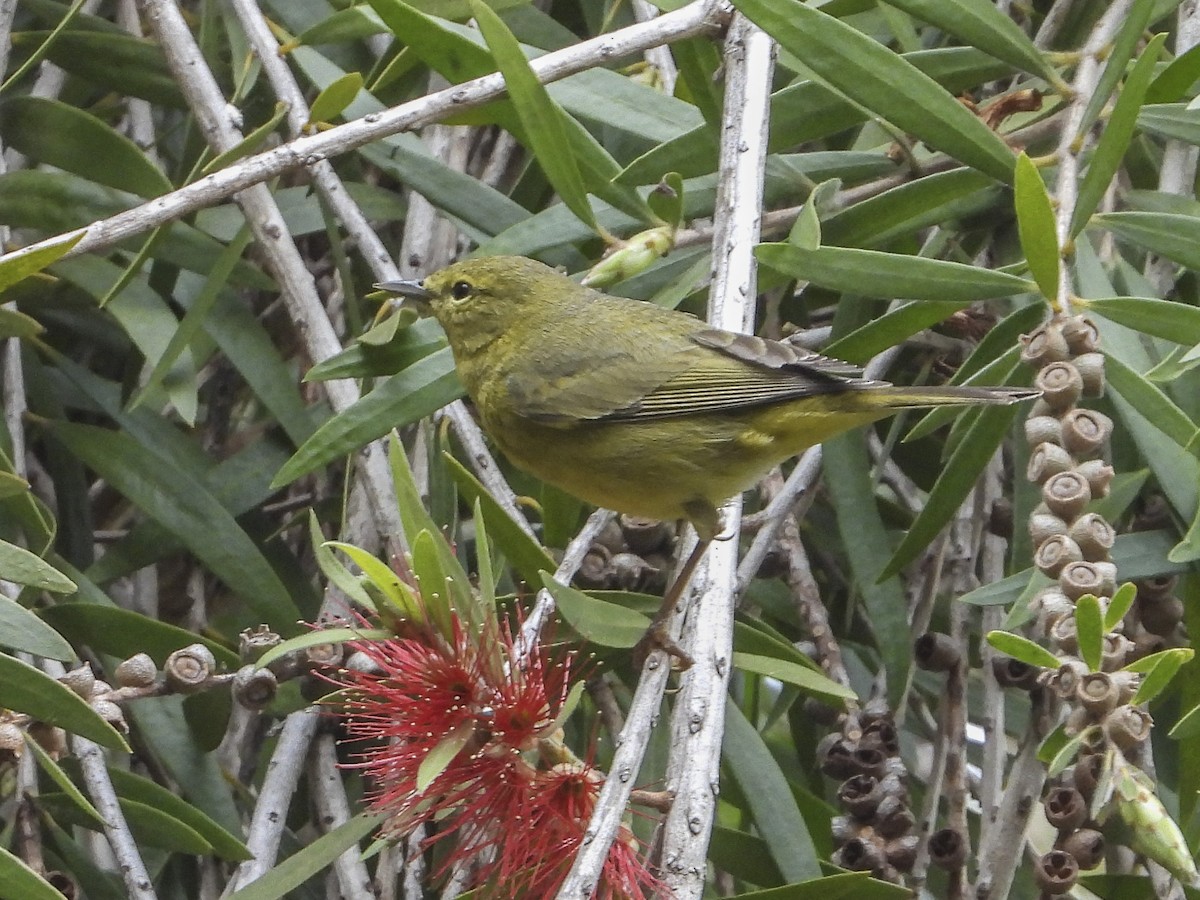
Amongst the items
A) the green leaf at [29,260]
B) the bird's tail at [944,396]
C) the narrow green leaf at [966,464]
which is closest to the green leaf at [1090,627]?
the bird's tail at [944,396]

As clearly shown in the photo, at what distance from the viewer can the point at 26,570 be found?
1.94 m

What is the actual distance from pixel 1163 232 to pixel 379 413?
1259mm

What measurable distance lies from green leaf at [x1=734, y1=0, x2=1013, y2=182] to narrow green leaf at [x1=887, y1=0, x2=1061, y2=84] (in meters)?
0.14

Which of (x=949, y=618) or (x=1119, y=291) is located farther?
(x=949, y=618)

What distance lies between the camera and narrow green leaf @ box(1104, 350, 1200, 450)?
81.3 inches

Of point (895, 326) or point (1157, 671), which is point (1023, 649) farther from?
point (895, 326)

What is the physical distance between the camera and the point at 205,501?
8.77ft

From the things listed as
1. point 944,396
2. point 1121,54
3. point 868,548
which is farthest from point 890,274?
point 868,548

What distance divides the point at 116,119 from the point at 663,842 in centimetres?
249

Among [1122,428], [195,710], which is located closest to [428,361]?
[195,710]

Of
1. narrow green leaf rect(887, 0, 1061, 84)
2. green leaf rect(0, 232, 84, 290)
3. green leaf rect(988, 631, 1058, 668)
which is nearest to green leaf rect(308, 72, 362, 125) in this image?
green leaf rect(0, 232, 84, 290)

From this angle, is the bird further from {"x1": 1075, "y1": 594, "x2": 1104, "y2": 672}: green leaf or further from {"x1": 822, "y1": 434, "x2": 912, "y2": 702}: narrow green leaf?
{"x1": 1075, "y1": 594, "x2": 1104, "y2": 672}: green leaf

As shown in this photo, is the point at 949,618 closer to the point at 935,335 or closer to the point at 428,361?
the point at 935,335

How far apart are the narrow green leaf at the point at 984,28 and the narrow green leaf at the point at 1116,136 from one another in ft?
1.01
